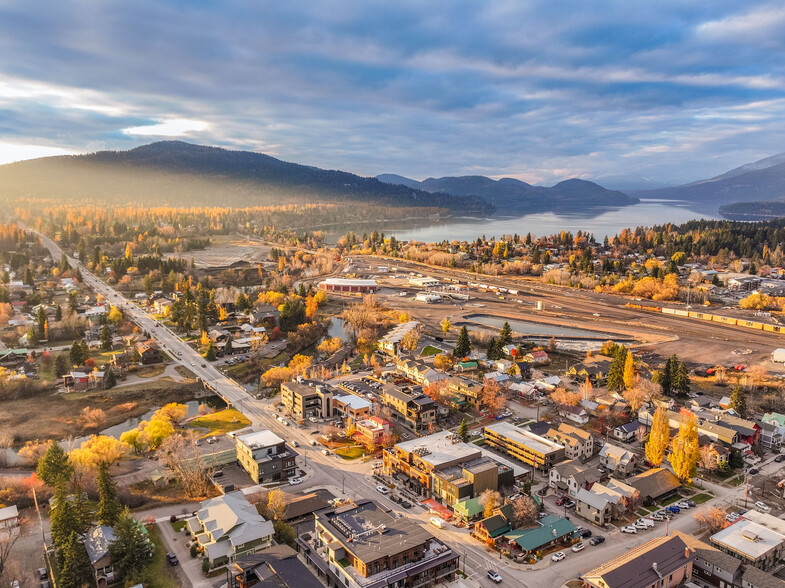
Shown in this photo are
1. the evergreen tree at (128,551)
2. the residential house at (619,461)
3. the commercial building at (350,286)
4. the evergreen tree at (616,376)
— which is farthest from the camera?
the commercial building at (350,286)

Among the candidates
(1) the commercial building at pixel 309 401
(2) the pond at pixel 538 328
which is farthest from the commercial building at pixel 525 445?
(2) the pond at pixel 538 328

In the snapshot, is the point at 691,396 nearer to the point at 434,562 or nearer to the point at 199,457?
the point at 434,562

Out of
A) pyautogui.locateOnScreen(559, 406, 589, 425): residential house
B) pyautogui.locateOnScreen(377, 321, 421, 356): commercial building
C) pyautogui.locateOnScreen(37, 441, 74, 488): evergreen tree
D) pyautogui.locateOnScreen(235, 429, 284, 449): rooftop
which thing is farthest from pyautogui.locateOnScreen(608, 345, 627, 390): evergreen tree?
pyautogui.locateOnScreen(37, 441, 74, 488): evergreen tree

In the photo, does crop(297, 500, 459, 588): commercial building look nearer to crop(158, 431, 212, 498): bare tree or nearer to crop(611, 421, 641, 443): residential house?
crop(158, 431, 212, 498): bare tree

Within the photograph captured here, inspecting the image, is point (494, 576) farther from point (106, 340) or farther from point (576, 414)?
point (106, 340)

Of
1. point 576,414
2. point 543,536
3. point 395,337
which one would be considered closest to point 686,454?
point 576,414

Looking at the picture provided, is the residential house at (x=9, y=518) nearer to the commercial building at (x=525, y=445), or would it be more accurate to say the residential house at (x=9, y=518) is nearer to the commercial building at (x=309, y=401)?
the commercial building at (x=309, y=401)
